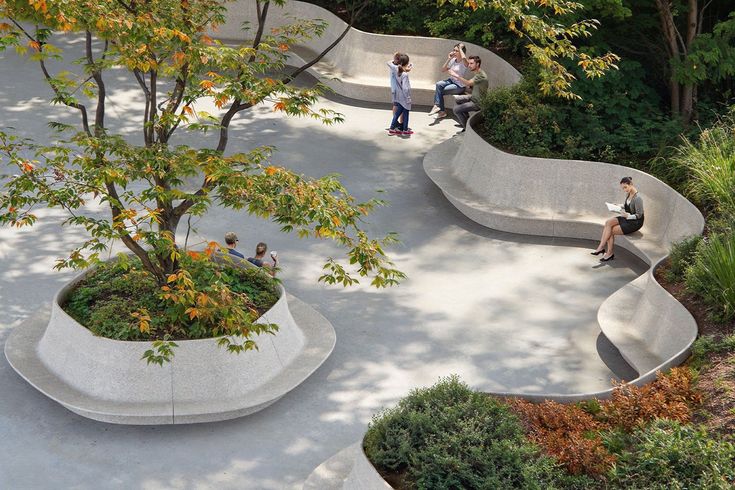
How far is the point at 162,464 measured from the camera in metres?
9.78

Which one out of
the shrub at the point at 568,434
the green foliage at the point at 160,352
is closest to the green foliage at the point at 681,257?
the shrub at the point at 568,434

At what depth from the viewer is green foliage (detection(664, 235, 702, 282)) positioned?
12.0 m

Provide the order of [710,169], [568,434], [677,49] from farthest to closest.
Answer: [677,49]
[710,169]
[568,434]

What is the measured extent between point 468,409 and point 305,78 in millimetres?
13683

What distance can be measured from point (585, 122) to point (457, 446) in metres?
8.64

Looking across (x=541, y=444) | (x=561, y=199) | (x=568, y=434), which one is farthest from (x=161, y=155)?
(x=561, y=199)

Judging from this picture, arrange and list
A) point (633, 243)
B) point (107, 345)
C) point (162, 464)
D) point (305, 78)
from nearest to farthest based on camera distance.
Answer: point (162, 464), point (107, 345), point (633, 243), point (305, 78)

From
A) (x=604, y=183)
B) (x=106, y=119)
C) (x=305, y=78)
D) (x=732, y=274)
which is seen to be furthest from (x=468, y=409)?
(x=305, y=78)

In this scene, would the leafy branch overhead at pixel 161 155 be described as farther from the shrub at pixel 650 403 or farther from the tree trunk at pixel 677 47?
the tree trunk at pixel 677 47

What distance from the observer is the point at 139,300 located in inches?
445

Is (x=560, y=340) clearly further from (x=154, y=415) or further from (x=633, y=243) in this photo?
(x=154, y=415)

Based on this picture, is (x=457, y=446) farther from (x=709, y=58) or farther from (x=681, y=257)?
(x=709, y=58)

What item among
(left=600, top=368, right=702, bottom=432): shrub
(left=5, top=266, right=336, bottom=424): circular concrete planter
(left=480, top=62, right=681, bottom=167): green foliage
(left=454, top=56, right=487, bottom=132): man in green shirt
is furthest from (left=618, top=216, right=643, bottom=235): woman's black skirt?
(left=5, top=266, right=336, bottom=424): circular concrete planter

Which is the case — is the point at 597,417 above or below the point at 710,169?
below
